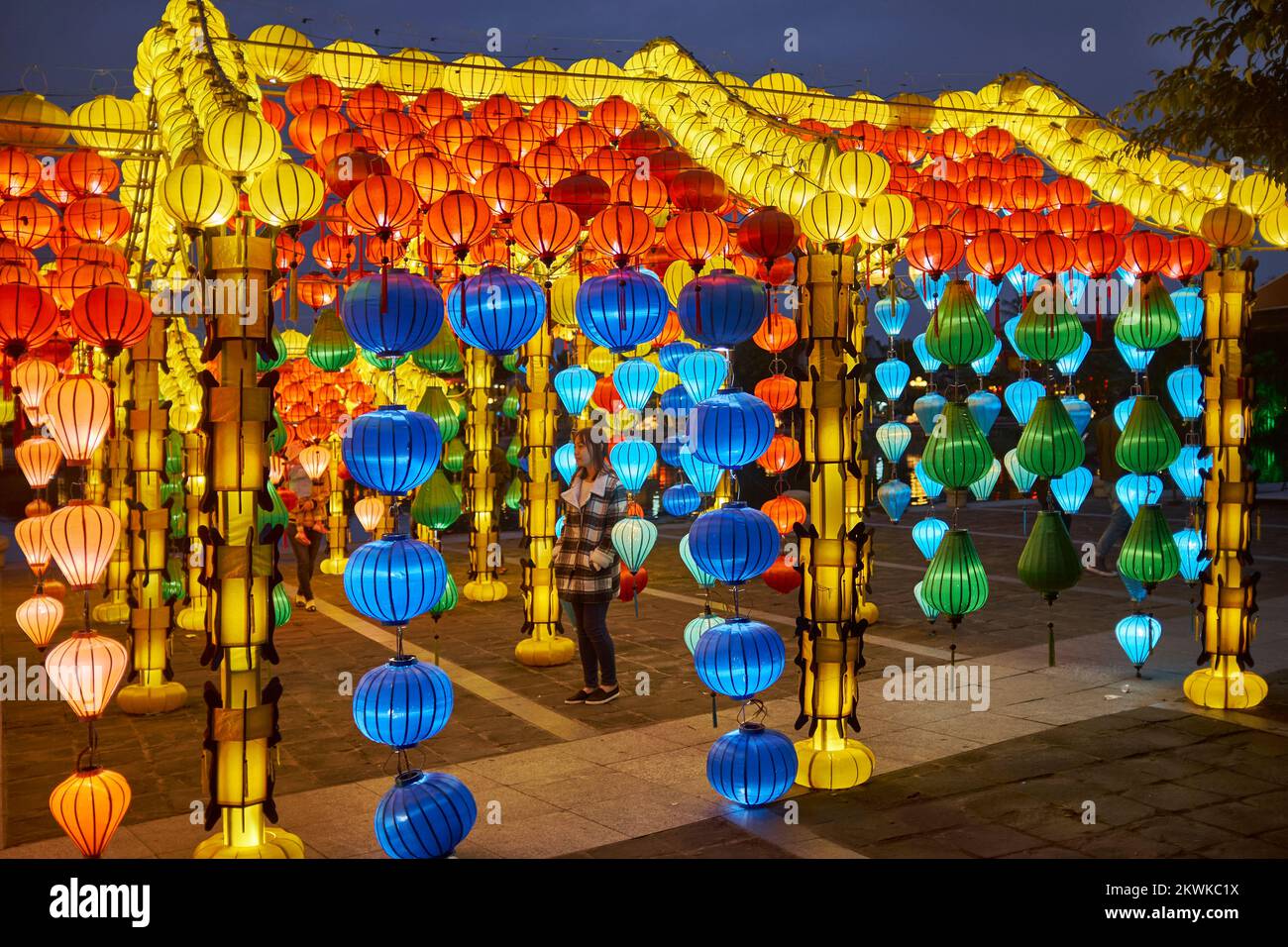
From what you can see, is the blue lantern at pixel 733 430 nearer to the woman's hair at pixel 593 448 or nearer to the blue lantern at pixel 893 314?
the woman's hair at pixel 593 448

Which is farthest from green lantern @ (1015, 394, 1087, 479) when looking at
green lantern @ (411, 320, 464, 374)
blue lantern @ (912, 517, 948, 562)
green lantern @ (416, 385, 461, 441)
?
A: green lantern @ (416, 385, 461, 441)

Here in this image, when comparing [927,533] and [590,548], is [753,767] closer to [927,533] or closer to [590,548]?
[590,548]

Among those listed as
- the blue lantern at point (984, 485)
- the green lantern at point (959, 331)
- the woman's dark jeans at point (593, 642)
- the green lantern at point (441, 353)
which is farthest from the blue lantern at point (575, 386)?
the green lantern at point (959, 331)

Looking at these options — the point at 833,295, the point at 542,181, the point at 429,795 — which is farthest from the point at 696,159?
the point at 429,795

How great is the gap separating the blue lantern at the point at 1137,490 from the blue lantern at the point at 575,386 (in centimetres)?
502

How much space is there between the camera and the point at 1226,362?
7.66 m

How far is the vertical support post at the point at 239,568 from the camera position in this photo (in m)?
4.70

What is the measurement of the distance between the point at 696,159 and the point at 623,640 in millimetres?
4694

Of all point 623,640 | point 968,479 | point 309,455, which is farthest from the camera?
point 309,455

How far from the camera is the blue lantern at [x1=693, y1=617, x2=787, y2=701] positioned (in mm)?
5812

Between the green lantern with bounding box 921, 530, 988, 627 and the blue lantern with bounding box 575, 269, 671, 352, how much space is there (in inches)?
96.8

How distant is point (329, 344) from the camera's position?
10.7 meters

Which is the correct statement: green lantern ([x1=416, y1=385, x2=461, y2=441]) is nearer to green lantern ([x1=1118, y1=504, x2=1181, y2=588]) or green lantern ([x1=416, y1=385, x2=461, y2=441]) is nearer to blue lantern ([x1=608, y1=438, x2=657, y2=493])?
blue lantern ([x1=608, y1=438, x2=657, y2=493])
